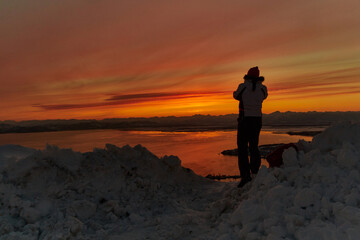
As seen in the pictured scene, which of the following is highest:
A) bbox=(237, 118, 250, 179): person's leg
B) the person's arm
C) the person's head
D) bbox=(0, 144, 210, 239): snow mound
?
the person's head

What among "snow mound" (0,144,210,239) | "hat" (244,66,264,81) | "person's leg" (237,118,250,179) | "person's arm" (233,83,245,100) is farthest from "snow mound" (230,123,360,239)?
"snow mound" (0,144,210,239)

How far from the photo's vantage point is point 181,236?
365 cm

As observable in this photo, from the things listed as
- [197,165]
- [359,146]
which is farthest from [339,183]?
[197,165]

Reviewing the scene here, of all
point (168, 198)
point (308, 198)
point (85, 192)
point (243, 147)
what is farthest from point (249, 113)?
point (85, 192)

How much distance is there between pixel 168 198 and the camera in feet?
17.0

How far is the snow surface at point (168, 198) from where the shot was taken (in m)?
3.07

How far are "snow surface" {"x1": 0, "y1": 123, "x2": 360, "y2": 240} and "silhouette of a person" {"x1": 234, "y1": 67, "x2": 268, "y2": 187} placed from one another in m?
0.61

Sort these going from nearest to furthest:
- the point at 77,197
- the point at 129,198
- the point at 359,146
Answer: the point at 359,146 → the point at 77,197 → the point at 129,198

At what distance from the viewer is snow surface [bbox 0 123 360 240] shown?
3.07 metres

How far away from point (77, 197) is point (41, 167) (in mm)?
995

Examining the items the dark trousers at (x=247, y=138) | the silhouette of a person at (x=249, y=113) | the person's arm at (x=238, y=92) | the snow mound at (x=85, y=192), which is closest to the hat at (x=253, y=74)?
the silhouette of a person at (x=249, y=113)

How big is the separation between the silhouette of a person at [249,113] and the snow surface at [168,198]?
0.61m

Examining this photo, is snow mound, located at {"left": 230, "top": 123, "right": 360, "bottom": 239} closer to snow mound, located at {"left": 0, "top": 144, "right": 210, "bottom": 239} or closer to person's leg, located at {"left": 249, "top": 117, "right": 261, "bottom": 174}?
person's leg, located at {"left": 249, "top": 117, "right": 261, "bottom": 174}

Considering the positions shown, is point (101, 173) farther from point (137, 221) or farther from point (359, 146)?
point (359, 146)
